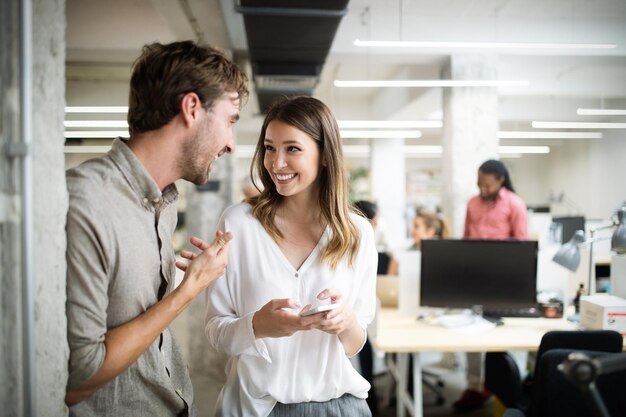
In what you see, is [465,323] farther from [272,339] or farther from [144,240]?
[144,240]

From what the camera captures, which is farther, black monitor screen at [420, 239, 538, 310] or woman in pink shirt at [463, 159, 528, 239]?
woman in pink shirt at [463, 159, 528, 239]

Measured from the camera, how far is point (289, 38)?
445cm

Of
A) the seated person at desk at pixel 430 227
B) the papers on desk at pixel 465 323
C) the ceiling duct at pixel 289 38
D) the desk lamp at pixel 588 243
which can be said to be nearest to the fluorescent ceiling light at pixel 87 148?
the ceiling duct at pixel 289 38

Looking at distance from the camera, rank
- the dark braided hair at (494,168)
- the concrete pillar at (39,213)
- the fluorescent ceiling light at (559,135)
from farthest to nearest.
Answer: the fluorescent ceiling light at (559,135) < the dark braided hair at (494,168) < the concrete pillar at (39,213)

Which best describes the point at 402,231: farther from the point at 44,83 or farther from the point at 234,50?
the point at 44,83

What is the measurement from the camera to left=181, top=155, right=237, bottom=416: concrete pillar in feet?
16.5

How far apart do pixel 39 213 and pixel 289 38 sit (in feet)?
12.5

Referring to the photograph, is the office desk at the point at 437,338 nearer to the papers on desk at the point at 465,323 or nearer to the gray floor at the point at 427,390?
the papers on desk at the point at 465,323

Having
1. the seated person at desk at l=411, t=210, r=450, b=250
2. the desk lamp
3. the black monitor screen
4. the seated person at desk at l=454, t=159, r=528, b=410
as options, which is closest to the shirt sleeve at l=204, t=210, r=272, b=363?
the black monitor screen

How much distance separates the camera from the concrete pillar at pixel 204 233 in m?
5.03

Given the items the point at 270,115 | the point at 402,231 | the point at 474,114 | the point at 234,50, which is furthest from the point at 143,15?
the point at 402,231

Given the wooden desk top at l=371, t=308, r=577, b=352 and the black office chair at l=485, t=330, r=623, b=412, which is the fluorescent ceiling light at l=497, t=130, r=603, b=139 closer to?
the wooden desk top at l=371, t=308, r=577, b=352

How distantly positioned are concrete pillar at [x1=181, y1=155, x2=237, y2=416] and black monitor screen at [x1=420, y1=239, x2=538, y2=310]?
8.32ft

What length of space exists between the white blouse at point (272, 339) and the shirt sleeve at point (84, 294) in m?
0.44
